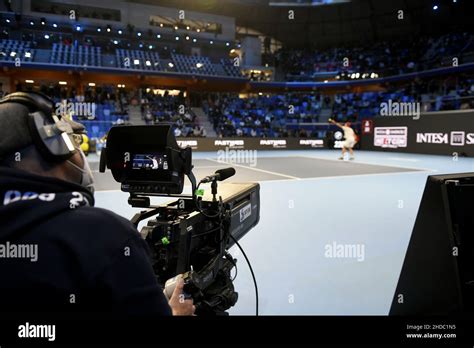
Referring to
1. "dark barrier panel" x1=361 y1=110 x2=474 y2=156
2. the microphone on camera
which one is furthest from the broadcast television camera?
"dark barrier panel" x1=361 y1=110 x2=474 y2=156

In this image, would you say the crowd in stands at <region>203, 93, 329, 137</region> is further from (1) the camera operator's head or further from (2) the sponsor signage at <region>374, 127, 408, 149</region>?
(1) the camera operator's head

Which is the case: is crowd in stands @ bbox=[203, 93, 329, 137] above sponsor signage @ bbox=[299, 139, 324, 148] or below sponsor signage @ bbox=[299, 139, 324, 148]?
above

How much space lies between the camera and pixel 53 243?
2.68 feet

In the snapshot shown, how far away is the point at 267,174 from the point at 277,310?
6905mm

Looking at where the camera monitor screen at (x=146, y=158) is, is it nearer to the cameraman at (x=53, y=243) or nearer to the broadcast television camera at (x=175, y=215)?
the broadcast television camera at (x=175, y=215)

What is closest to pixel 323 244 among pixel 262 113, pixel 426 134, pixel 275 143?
pixel 426 134

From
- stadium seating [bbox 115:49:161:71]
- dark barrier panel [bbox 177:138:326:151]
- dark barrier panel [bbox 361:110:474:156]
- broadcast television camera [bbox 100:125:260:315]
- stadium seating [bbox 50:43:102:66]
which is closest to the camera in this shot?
broadcast television camera [bbox 100:125:260:315]

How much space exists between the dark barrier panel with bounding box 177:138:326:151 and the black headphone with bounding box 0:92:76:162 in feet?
56.2

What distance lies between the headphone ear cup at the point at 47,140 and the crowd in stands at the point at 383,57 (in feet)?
72.1

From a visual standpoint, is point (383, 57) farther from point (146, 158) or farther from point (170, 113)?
point (146, 158)

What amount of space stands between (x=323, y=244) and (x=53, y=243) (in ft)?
10.8

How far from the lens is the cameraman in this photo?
0.81 meters

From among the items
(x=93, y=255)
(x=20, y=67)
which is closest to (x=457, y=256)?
(x=93, y=255)

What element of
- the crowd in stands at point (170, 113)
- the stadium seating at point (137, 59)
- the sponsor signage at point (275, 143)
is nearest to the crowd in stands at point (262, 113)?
the sponsor signage at point (275, 143)
